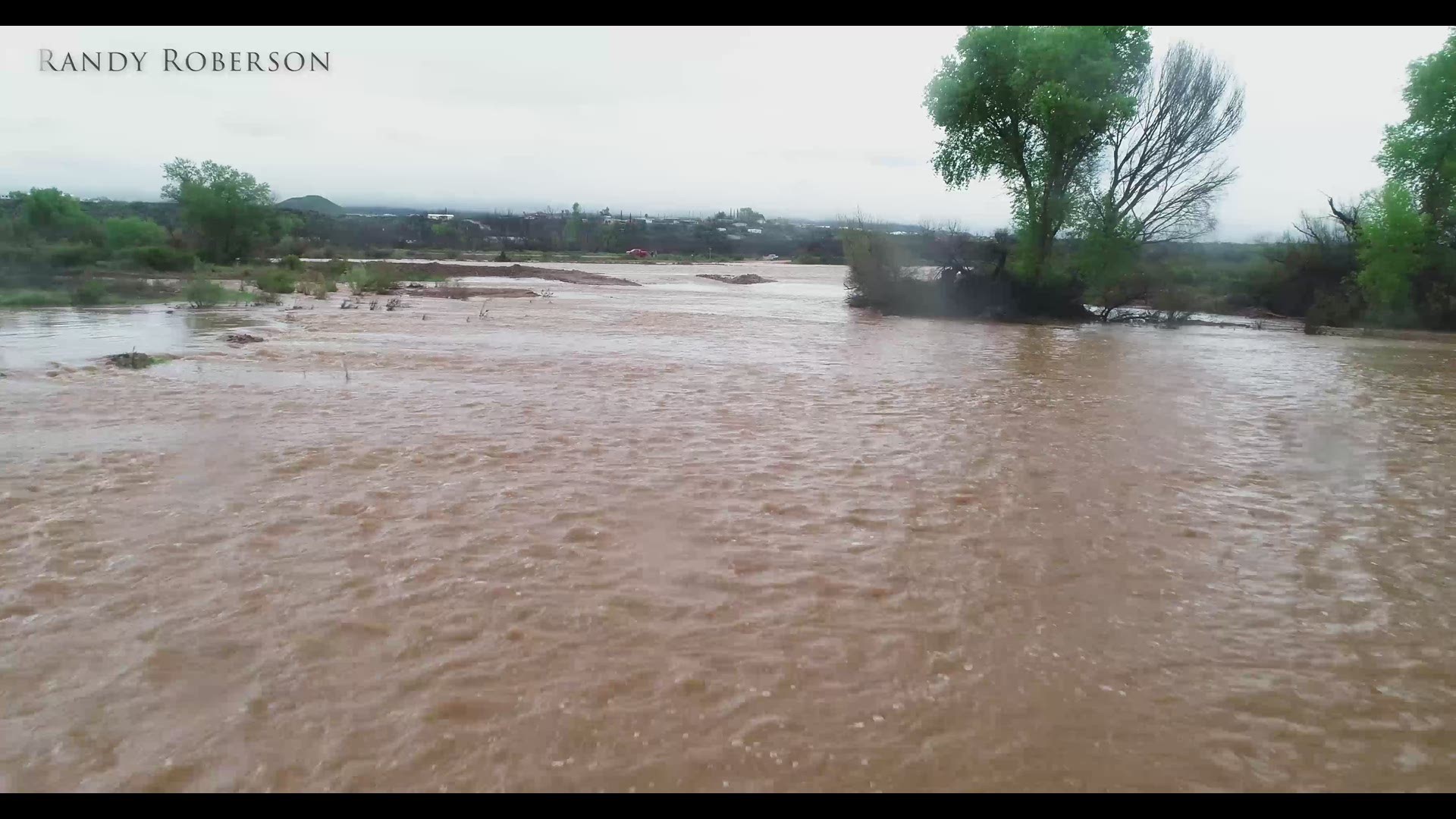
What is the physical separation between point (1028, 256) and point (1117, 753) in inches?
1004

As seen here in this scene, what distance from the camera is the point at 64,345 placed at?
14.3 meters

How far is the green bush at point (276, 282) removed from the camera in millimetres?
26453

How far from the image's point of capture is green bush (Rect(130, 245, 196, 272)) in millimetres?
31891

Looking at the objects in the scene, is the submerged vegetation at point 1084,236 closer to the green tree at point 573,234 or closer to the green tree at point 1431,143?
the green tree at point 1431,143

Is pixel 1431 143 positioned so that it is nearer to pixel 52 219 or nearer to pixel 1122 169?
pixel 1122 169

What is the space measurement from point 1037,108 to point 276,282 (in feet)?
75.9

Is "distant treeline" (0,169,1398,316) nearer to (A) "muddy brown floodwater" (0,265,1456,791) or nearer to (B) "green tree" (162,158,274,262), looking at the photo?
(B) "green tree" (162,158,274,262)

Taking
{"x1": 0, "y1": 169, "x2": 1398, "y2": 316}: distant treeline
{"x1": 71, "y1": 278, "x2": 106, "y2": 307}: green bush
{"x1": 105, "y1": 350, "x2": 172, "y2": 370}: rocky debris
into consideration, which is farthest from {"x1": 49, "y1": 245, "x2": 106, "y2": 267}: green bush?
{"x1": 105, "y1": 350, "x2": 172, "y2": 370}: rocky debris

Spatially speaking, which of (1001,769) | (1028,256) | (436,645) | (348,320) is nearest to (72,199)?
(348,320)

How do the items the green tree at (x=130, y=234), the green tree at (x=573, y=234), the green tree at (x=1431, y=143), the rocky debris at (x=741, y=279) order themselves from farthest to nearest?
the green tree at (x=573, y=234)
the rocky debris at (x=741, y=279)
the green tree at (x=130, y=234)
the green tree at (x=1431, y=143)

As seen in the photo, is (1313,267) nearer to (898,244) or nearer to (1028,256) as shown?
(1028,256)

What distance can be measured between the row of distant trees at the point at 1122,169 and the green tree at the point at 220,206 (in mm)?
27495

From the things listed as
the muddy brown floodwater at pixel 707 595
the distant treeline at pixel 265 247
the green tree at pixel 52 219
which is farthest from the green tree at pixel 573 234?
the muddy brown floodwater at pixel 707 595

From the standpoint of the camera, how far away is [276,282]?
2752 cm
